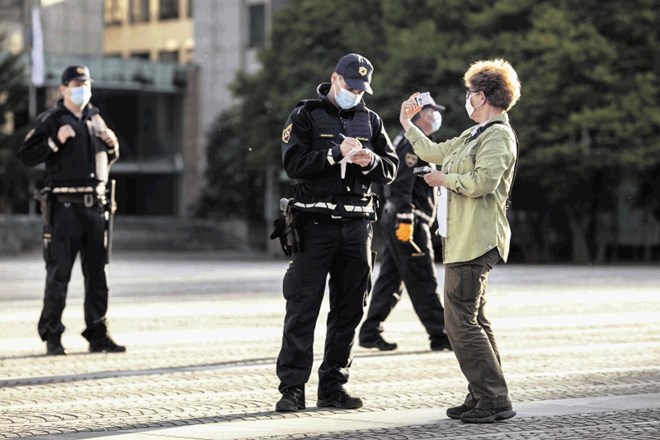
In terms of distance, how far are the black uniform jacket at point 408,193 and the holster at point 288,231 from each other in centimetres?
354

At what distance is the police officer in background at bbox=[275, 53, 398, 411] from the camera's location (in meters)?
9.58

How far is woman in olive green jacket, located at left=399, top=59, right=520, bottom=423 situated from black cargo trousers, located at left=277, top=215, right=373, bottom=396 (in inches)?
29.7

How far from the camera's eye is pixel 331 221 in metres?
9.67

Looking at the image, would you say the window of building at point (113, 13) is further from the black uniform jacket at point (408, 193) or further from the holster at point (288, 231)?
the holster at point (288, 231)

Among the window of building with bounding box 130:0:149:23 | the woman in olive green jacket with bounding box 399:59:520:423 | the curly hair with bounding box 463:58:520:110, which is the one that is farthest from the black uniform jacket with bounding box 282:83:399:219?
the window of building with bounding box 130:0:149:23

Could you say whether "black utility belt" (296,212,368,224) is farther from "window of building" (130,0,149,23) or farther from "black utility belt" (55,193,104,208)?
"window of building" (130,0,149,23)

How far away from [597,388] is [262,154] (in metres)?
38.0

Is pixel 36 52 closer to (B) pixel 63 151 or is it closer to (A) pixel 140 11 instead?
(A) pixel 140 11

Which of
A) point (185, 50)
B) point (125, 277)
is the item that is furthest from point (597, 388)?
point (185, 50)

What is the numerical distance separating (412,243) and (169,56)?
198ft

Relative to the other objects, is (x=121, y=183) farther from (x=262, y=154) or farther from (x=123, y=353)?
(x=123, y=353)

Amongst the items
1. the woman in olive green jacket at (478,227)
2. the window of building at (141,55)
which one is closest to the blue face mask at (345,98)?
the woman in olive green jacket at (478,227)

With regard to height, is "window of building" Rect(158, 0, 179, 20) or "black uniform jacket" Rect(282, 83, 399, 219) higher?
Answer: "window of building" Rect(158, 0, 179, 20)

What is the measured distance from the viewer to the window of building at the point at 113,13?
7456cm
